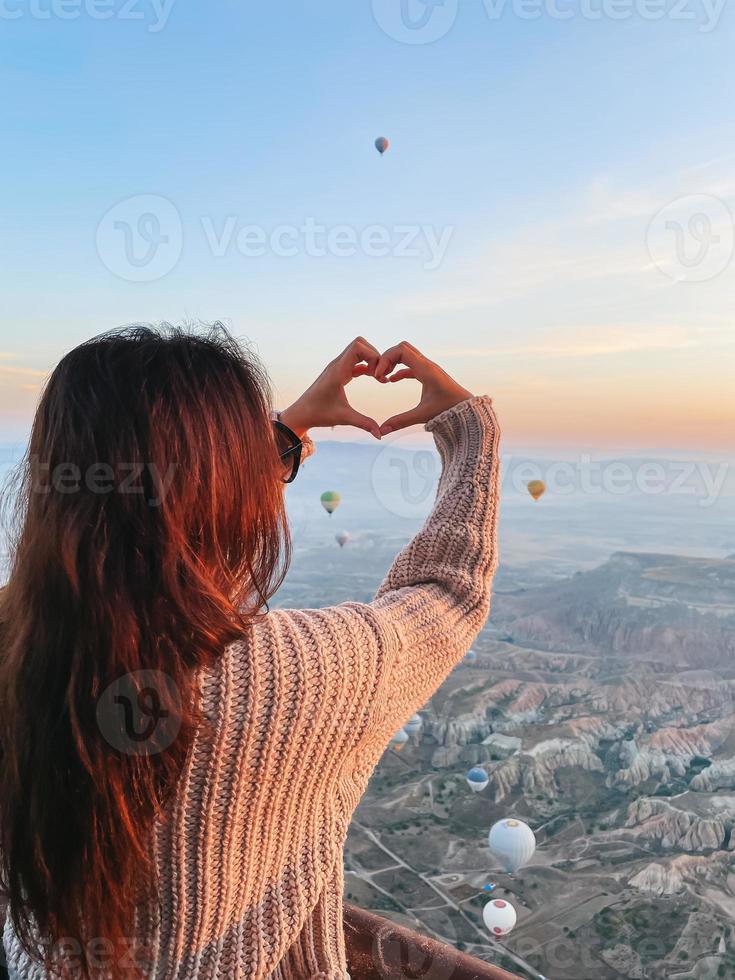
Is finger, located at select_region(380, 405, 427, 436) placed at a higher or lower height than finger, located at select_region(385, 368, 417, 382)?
lower

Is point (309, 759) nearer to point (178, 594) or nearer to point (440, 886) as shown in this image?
point (178, 594)

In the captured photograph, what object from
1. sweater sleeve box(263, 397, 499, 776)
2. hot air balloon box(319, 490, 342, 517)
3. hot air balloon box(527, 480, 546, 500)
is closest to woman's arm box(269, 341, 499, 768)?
sweater sleeve box(263, 397, 499, 776)

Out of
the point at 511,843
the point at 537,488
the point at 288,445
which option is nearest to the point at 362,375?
the point at 288,445

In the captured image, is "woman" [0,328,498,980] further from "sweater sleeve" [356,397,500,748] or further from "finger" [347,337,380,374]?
"finger" [347,337,380,374]

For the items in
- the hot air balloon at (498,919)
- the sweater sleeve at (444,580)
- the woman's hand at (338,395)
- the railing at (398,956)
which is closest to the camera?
the sweater sleeve at (444,580)

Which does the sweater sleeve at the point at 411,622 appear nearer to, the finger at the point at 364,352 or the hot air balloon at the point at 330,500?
the finger at the point at 364,352

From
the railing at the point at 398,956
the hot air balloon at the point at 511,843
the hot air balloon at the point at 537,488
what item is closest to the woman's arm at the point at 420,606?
the railing at the point at 398,956
